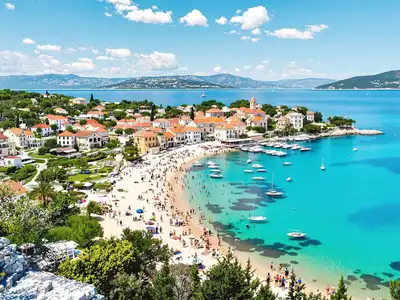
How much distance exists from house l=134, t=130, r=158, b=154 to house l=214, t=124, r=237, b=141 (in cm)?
2157

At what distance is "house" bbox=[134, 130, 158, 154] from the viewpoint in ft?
237

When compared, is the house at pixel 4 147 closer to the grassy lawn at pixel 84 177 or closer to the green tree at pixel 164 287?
the grassy lawn at pixel 84 177

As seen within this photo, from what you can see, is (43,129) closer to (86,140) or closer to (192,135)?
(86,140)

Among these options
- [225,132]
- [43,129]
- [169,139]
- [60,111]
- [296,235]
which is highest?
[60,111]

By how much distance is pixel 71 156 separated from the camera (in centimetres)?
6694

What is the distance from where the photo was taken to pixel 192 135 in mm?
85625

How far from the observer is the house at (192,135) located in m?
84.5

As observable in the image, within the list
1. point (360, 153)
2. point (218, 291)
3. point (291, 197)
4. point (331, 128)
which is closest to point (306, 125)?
point (331, 128)

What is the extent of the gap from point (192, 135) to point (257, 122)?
79.2 feet

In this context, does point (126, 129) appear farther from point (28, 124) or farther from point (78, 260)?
point (78, 260)

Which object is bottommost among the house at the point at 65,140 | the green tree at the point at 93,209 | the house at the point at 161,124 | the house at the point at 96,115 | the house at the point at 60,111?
the green tree at the point at 93,209

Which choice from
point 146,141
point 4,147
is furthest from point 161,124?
point 4,147

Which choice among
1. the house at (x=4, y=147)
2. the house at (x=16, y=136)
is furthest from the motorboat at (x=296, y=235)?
the house at (x=16, y=136)

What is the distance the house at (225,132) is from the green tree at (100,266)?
68.8 meters
